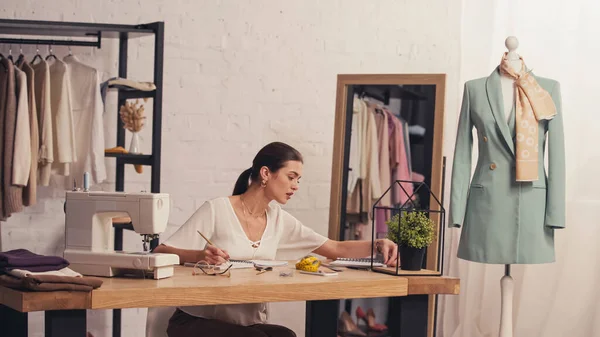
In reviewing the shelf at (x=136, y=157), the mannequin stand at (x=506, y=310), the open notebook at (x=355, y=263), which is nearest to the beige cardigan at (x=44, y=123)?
the shelf at (x=136, y=157)

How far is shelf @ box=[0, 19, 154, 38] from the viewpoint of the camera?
401cm

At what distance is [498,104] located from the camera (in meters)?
3.87

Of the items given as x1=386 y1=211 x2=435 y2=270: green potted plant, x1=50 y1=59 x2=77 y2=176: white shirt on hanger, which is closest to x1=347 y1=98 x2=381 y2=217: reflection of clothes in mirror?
x1=50 y1=59 x2=77 y2=176: white shirt on hanger

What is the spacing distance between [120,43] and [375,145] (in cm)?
150

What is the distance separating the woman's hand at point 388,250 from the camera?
3.06 m

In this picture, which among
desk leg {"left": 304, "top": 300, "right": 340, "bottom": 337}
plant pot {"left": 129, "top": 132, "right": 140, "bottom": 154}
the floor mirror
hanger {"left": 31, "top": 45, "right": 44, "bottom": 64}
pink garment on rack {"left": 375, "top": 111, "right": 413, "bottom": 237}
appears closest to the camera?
desk leg {"left": 304, "top": 300, "right": 340, "bottom": 337}

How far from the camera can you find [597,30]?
14.4 ft

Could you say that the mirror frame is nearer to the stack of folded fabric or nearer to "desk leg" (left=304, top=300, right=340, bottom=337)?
"desk leg" (left=304, top=300, right=340, bottom=337)

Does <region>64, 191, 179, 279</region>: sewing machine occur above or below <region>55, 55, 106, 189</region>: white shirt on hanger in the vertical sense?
below

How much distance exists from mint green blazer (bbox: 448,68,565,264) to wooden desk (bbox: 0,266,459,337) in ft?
3.59

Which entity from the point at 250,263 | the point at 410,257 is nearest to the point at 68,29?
the point at 250,263

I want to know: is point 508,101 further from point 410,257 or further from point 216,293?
point 216,293

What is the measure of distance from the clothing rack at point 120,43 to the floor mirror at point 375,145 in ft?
3.44

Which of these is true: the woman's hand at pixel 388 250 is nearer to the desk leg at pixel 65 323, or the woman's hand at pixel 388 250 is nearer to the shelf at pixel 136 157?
the desk leg at pixel 65 323
